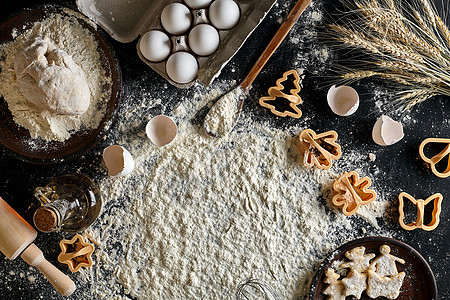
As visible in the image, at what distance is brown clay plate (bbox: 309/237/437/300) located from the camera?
4.44 ft

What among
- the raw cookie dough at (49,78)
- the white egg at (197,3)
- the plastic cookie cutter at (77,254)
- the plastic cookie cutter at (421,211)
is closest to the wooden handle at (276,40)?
the white egg at (197,3)

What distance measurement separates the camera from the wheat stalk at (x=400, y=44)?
52.6 inches

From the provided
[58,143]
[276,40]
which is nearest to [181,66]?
[276,40]

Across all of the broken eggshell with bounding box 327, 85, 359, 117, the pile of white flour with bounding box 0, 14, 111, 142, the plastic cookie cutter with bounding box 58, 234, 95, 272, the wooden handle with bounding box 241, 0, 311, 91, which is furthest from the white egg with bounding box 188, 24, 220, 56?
Answer: the plastic cookie cutter with bounding box 58, 234, 95, 272

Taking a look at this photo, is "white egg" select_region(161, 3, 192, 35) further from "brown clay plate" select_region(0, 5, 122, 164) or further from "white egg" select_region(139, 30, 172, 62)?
"brown clay plate" select_region(0, 5, 122, 164)

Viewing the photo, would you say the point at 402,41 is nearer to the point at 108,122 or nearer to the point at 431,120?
the point at 431,120

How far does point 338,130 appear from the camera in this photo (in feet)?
4.65

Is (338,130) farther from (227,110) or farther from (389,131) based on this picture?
(227,110)

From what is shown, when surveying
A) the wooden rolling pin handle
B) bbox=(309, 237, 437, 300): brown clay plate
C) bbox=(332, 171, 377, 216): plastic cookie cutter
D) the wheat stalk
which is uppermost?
the wheat stalk

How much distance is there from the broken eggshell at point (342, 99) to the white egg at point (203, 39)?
0.40 m

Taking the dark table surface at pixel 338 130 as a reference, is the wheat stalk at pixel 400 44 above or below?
above

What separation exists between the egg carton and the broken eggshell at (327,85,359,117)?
332mm

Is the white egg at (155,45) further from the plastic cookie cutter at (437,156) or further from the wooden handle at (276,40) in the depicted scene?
the plastic cookie cutter at (437,156)

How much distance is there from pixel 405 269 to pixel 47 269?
3.69ft
